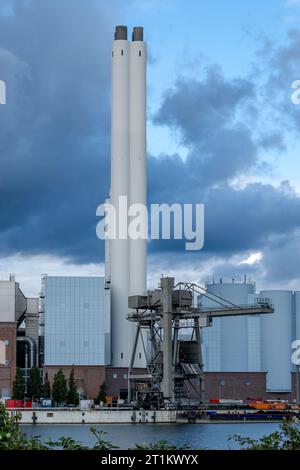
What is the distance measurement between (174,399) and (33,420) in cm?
1267

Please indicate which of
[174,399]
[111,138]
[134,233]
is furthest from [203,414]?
[111,138]

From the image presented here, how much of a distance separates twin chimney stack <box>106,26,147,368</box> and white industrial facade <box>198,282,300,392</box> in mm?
A: 12728

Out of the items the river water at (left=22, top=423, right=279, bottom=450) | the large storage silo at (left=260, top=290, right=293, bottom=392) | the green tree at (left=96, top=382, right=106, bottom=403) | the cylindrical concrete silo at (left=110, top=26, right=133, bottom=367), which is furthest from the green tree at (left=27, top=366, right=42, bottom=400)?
the large storage silo at (left=260, top=290, right=293, bottom=392)

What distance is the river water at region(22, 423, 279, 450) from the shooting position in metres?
64.1

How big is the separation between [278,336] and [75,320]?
24367 mm

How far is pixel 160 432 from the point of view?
7619 cm

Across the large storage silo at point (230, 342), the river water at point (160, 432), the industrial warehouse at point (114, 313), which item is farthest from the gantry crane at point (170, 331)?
the large storage silo at point (230, 342)

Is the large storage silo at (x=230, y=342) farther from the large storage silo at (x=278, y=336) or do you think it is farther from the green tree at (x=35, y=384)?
the green tree at (x=35, y=384)

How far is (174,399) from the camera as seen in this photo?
311ft

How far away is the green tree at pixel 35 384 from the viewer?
325ft

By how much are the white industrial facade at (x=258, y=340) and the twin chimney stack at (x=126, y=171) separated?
12728 millimetres

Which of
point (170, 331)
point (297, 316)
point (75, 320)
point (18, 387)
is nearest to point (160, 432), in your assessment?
point (170, 331)

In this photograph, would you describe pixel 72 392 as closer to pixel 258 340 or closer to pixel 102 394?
pixel 102 394
